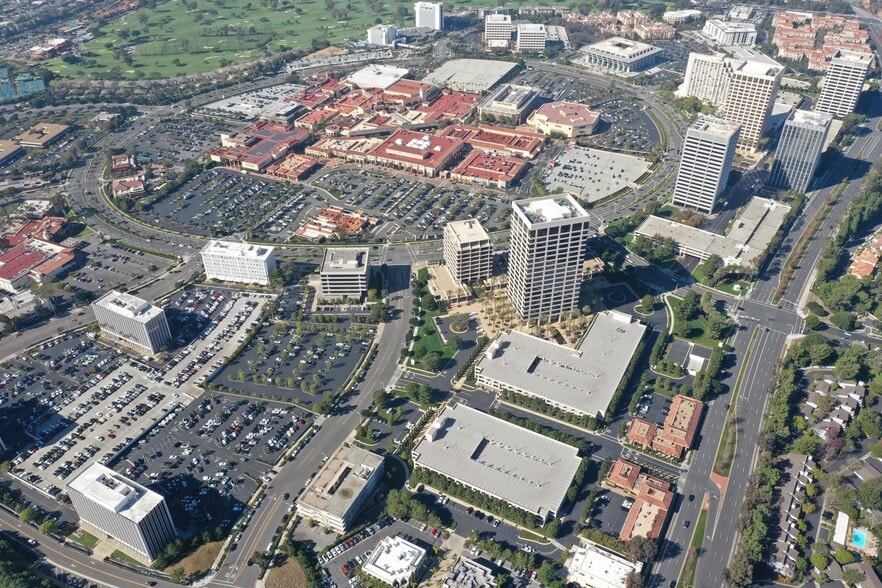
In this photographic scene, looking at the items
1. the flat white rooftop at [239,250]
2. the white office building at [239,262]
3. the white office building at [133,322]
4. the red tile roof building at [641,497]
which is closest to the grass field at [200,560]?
the white office building at [133,322]

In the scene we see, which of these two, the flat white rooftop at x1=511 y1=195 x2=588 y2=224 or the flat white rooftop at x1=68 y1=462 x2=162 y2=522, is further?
the flat white rooftop at x1=511 y1=195 x2=588 y2=224

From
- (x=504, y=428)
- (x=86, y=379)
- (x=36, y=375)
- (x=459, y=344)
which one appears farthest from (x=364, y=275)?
(x=36, y=375)

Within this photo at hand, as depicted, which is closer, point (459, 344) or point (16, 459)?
point (16, 459)

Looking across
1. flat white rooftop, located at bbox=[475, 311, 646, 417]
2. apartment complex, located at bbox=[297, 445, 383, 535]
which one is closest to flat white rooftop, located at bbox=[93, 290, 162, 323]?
apartment complex, located at bbox=[297, 445, 383, 535]

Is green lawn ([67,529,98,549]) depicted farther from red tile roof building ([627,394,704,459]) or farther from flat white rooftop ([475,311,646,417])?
red tile roof building ([627,394,704,459])

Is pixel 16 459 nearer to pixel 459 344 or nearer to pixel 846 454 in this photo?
pixel 459 344
